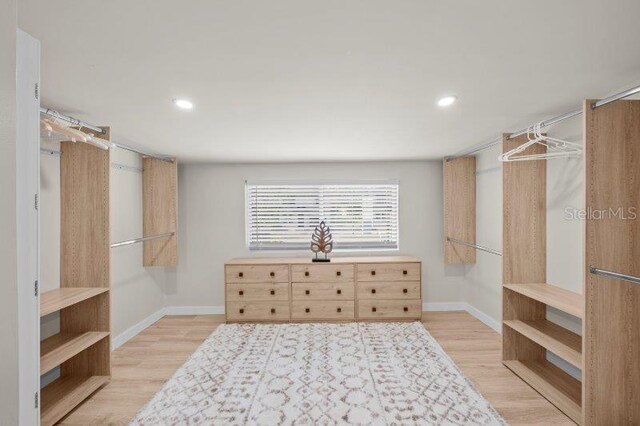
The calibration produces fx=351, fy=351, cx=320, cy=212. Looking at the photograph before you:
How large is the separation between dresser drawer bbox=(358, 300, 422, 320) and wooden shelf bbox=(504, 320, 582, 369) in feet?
4.53

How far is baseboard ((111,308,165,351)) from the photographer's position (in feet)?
12.1

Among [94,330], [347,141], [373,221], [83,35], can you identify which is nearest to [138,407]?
[94,330]

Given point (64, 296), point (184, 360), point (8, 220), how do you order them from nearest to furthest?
point (8, 220)
point (64, 296)
point (184, 360)

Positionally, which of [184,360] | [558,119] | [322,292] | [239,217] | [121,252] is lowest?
[184,360]

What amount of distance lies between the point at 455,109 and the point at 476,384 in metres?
2.13

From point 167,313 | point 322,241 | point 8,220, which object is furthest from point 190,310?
point 8,220

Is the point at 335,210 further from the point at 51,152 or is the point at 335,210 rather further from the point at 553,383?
the point at 51,152

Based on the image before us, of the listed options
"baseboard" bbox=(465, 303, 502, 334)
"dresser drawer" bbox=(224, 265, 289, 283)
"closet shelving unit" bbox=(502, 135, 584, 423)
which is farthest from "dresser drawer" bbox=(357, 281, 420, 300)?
"closet shelving unit" bbox=(502, 135, 584, 423)

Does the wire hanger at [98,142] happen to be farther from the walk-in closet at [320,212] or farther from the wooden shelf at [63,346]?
the wooden shelf at [63,346]

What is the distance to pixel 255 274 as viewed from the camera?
4.36 metres

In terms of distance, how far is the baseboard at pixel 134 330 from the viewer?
12.1ft

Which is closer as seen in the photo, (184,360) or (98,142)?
(98,142)

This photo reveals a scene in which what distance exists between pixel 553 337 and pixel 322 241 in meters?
2.64

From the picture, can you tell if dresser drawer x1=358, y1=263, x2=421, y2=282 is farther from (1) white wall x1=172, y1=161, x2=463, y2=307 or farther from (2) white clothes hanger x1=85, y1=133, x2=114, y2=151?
(2) white clothes hanger x1=85, y1=133, x2=114, y2=151
